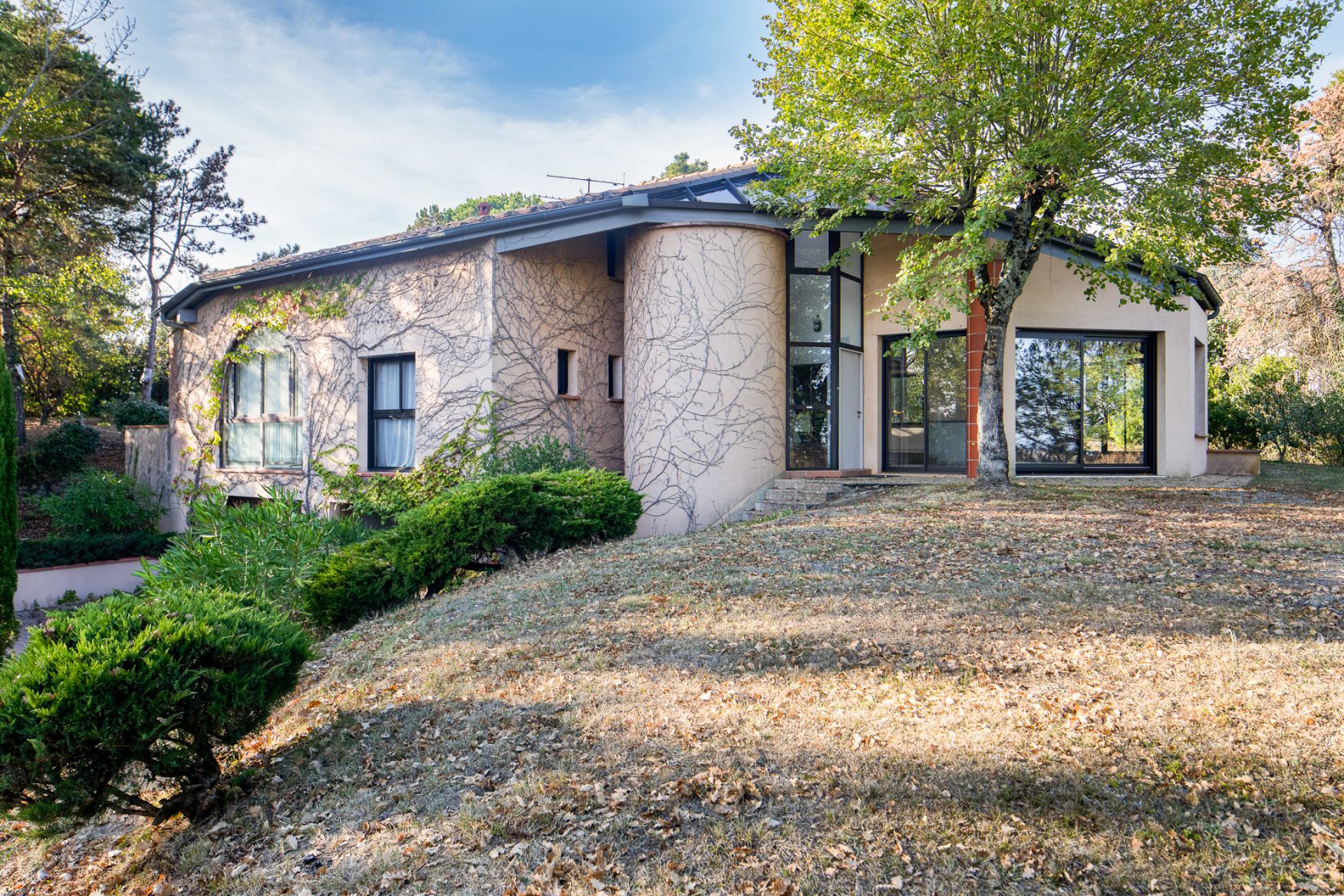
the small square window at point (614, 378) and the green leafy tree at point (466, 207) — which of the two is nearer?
the small square window at point (614, 378)

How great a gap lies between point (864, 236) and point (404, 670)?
822 centimetres

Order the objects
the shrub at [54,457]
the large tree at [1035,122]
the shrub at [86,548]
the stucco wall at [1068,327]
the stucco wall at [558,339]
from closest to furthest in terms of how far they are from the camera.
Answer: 1. the large tree at [1035,122]
2. the stucco wall at [558,339]
3. the shrub at [86,548]
4. the stucco wall at [1068,327]
5. the shrub at [54,457]

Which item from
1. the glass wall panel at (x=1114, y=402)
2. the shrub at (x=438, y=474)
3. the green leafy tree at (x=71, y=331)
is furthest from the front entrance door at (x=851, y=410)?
the green leafy tree at (x=71, y=331)

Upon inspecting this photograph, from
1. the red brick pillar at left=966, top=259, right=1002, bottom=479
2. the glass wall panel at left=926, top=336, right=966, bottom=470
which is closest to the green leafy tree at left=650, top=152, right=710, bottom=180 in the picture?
the glass wall panel at left=926, top=336, right=966, bottom=470

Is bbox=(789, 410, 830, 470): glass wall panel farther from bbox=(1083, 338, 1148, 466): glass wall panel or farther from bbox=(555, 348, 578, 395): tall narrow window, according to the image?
bbox=(1083, 338, 1148, 466): glass wall panel

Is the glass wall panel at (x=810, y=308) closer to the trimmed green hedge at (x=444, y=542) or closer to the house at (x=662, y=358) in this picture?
the house at (x=662, y=358)

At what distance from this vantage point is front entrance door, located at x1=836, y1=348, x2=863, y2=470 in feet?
40.2

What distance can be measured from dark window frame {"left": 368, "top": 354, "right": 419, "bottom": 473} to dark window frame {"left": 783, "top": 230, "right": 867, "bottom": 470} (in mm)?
5424

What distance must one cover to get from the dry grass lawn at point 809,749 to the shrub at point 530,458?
430cm

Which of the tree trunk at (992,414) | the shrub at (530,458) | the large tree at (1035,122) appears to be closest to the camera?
the large tree at (1035,122)

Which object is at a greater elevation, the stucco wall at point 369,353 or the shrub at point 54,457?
the stucco wall at point 369,353

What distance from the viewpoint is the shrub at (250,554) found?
722cm

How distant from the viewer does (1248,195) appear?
28.3 feet

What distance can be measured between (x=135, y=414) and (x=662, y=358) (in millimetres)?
16033
